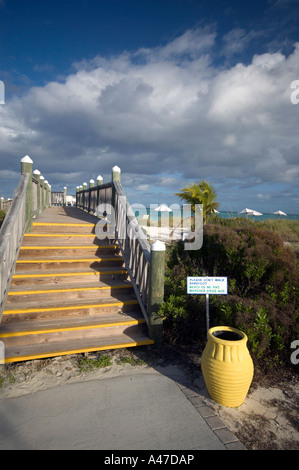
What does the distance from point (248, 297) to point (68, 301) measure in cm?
322

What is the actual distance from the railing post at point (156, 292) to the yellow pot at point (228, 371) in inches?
49.7

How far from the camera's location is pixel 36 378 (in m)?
3.36

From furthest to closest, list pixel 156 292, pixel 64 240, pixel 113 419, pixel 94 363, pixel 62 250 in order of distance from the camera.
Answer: pixel 64 240 < pixel 62 250 < pixel 156 292 < pixel 94 363 < pixel 113 419

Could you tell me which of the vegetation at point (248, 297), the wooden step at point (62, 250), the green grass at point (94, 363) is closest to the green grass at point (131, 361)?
the green grass at point (94, 363)

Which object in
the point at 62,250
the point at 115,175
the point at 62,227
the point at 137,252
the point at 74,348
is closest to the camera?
the point at 74,348

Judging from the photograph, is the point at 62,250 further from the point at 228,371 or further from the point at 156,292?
the point at 228,371

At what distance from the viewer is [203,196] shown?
12.6 meters

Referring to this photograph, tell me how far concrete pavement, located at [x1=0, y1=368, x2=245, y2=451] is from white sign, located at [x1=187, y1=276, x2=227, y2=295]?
1215 millimetres

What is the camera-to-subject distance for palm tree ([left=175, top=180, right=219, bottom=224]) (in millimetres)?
12656

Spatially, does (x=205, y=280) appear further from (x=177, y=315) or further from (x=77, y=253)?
(x=77, y=253)

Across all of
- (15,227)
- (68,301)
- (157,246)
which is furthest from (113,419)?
(15,227)

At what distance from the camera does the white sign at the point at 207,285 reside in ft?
12.2

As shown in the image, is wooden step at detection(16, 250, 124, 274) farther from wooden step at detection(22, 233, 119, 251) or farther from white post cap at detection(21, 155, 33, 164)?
white post cap at detection(21, 155, 33, 164)
